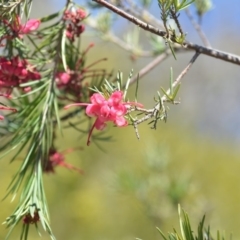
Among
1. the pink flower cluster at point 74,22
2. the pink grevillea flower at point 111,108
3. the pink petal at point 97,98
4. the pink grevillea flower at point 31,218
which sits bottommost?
the pink grevillea flower at point 31,218

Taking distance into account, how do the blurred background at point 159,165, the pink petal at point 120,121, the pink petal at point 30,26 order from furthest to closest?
1. the blurred background at point 159,165
2. the pink petal at point 30,26
3. the pink petal at point 120,121

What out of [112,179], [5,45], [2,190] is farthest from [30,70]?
[2,190]

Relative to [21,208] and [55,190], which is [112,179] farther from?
[55,190]

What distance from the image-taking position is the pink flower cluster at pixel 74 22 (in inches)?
19.2

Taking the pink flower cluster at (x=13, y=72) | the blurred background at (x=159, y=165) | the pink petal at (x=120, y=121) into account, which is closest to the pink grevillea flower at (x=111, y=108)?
the pink petal at (x=120, y=121)

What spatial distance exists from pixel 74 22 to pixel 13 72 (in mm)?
79

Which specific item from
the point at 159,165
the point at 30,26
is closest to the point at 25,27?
the point at 30,26

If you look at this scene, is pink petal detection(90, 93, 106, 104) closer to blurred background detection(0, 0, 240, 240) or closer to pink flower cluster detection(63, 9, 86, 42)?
pink flower cluster detection(63, 9, 86, 42)

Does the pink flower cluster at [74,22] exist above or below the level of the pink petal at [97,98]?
above

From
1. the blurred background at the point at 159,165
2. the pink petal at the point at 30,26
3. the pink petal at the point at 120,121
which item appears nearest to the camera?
the pink petal at the point at 120,121

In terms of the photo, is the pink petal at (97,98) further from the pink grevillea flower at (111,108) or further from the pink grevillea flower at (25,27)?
Result: the pink grevillea flower at (25,27)

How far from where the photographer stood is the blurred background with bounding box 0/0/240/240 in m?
1.23

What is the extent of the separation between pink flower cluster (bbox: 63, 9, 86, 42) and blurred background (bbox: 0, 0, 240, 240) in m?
0.46

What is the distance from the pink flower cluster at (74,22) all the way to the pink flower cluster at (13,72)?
0.17 feet
